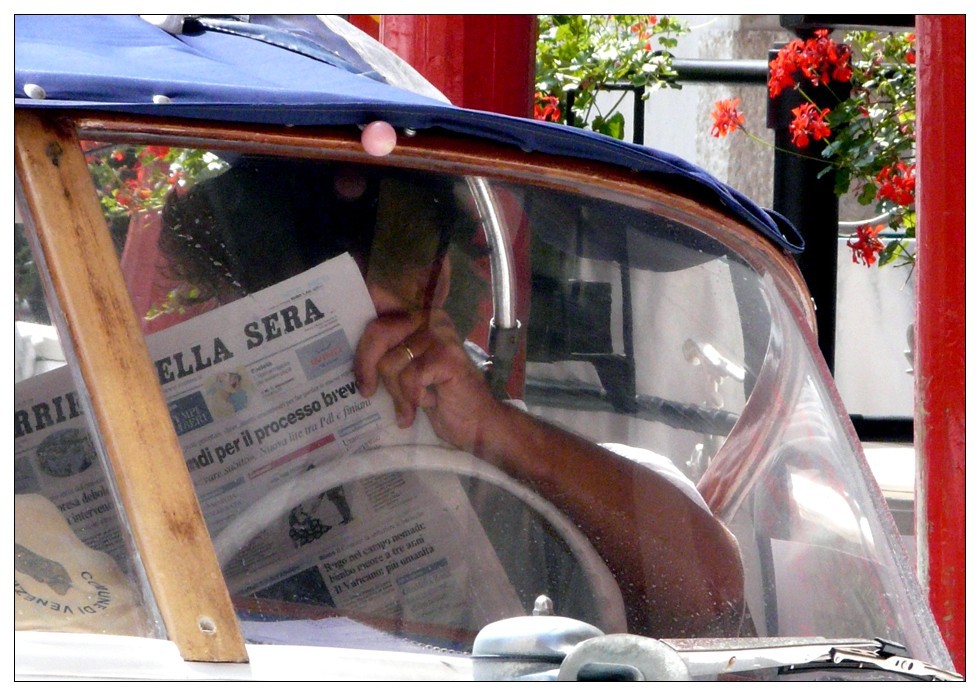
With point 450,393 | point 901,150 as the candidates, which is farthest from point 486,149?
point 901,150

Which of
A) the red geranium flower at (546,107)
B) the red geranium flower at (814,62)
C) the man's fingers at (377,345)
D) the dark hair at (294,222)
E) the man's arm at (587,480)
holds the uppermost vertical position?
the red geranium flower at (814,62)

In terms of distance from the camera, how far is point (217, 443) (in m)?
1.22

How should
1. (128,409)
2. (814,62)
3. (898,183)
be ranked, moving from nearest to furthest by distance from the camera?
1. (128,409)
2. (898,183)
3. (814,62)

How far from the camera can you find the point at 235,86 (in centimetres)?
112

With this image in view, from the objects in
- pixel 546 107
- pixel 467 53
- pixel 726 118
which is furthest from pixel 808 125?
pixel 467 53

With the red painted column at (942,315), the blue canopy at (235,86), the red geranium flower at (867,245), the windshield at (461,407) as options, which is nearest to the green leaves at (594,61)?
the red geranium flower at (867,245)

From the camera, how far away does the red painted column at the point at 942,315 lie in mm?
2361

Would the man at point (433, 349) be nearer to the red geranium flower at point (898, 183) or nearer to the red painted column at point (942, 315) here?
the red painted column at point (942, 315)

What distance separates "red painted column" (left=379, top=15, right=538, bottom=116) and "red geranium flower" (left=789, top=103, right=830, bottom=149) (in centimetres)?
122

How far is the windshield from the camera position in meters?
1.21

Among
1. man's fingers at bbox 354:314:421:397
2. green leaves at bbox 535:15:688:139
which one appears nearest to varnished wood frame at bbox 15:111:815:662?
man's fingers at bbox 354:314:421:397

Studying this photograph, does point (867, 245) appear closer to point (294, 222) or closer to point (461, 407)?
point (461, 407)

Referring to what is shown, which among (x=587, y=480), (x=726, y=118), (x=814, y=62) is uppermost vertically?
(x=814, y=62)

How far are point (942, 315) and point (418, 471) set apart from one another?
1539mm
